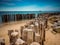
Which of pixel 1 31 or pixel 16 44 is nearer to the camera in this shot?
pixel 16 44

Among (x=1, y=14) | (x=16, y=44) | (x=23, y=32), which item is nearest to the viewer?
(x=16, y=44)

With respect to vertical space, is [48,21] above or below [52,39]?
above

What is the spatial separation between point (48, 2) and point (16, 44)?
0.77 metres

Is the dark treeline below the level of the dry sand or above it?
above

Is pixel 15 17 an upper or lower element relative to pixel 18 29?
upper

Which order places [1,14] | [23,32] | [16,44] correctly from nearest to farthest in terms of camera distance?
[16,44] < [23,32] < [1,14]

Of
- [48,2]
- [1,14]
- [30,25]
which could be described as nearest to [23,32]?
[30,25]

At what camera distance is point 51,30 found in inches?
65.9

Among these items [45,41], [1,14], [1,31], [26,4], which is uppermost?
[26,4]

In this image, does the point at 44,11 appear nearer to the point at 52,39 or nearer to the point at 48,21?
the point at 48,21

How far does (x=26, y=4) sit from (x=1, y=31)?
1.85 feet

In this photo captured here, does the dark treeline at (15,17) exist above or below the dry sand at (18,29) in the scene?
above

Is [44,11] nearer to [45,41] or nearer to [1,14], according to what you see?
[45,41]

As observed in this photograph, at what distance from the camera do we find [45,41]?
1635mm
